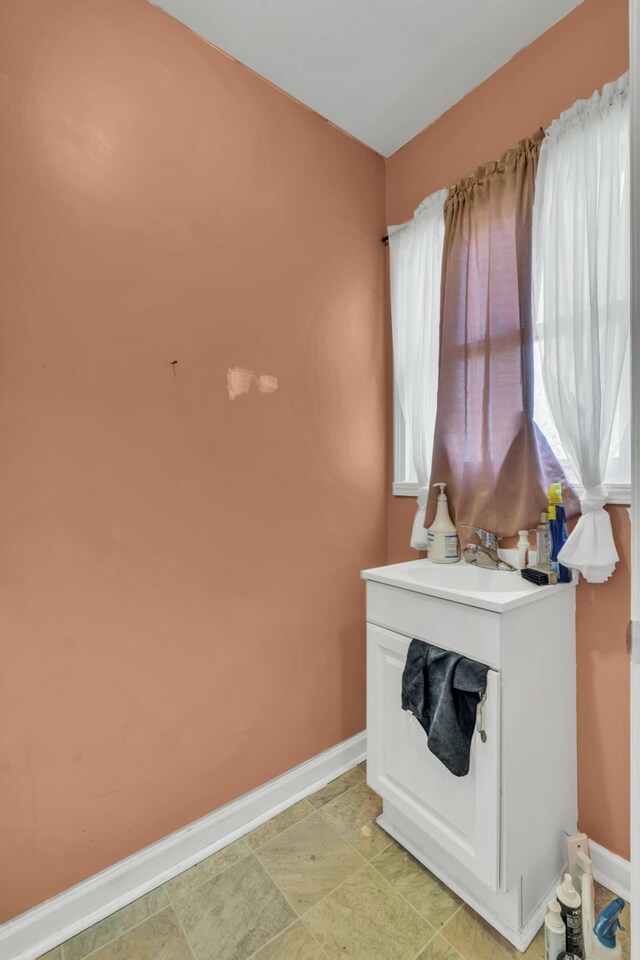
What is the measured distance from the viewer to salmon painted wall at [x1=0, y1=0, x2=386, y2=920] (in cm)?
122

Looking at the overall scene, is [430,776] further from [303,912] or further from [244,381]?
[244,381]

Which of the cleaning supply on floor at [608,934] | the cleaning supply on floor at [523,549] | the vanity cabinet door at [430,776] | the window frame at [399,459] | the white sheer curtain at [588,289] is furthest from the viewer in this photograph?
the window frame at [399,459]

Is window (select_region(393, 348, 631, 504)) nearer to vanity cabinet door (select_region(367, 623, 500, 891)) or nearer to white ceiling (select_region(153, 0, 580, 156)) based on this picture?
vanity cabinet door (select_region(367, 623, 500, 891))

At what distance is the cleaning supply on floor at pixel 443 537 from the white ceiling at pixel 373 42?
1531mm

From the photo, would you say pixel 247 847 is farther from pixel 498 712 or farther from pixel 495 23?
pixel 495 23

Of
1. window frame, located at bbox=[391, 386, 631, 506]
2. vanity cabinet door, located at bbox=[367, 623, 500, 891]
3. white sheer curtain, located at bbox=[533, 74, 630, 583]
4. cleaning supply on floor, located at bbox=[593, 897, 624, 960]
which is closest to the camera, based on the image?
cleaning supply on floor, located at bbox=[593, 897, 624, 960]

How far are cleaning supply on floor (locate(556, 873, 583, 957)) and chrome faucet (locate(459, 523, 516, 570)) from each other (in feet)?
2.76

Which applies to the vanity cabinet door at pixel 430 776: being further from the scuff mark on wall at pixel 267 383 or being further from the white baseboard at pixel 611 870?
the scuff mark on wall at pixel 267 383

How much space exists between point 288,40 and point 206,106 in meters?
0.36

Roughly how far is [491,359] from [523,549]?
26.9 inches

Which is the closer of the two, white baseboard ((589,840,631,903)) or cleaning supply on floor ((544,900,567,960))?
cleaning supply on floor ((544,900,567,960))

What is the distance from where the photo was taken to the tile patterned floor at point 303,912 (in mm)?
1202

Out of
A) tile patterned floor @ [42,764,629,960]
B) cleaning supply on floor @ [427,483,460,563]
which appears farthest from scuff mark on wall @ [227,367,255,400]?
tile patterned floor @ [42,764,629,960]

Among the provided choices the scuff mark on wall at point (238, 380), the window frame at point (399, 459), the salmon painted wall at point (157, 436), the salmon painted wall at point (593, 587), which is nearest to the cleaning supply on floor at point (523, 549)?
the salmon painted wall at point (593, 587)
